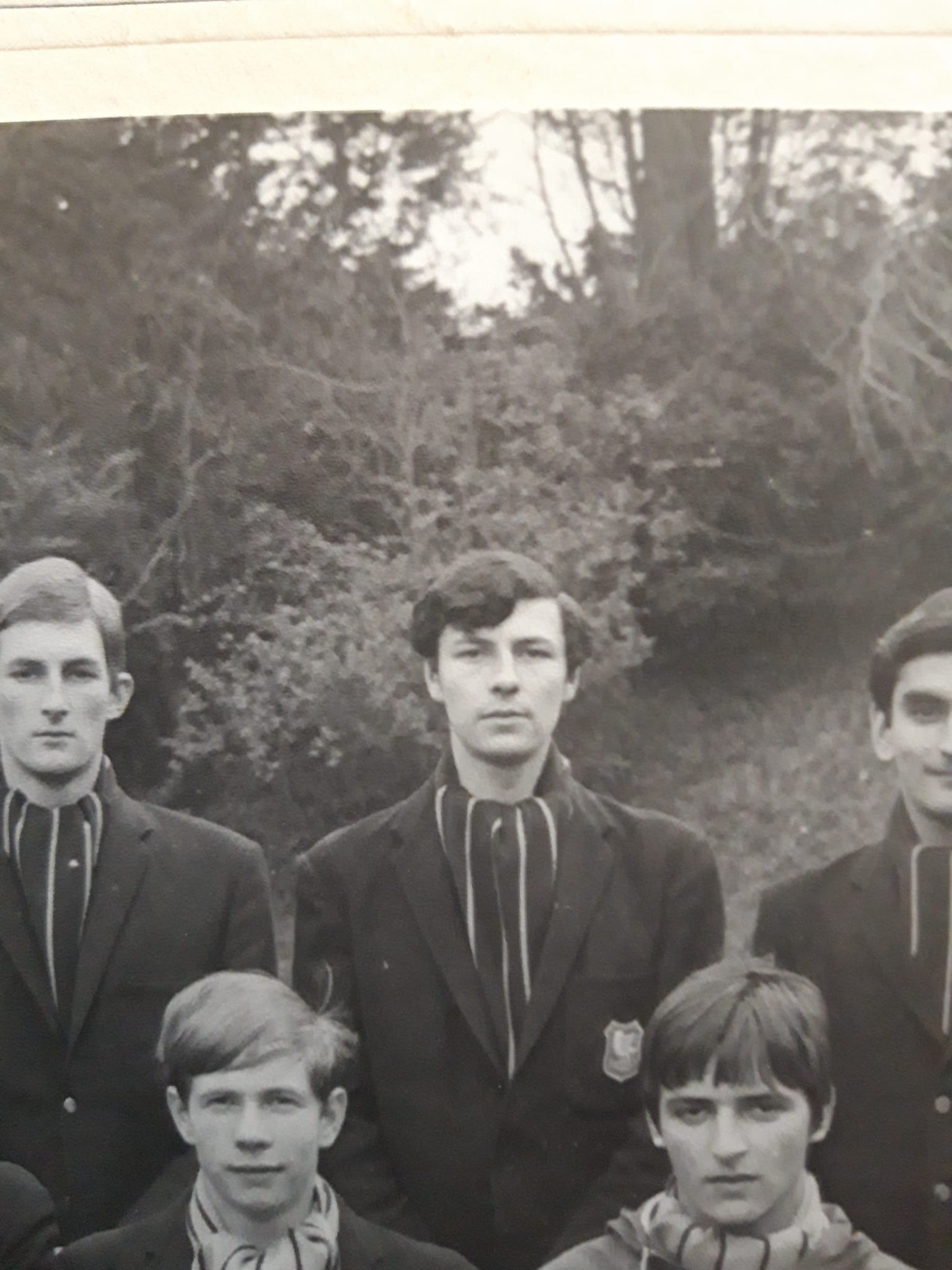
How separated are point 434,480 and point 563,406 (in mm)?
315

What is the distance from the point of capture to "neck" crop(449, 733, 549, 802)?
281 centimetres

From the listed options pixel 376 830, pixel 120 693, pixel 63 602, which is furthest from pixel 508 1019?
pixel 63 602

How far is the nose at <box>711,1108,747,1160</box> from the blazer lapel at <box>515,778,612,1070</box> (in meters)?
0.41

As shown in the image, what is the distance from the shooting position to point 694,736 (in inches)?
110

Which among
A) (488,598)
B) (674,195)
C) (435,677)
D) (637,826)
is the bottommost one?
(637,826)

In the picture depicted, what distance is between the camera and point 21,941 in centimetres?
283

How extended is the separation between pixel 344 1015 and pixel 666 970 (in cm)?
68

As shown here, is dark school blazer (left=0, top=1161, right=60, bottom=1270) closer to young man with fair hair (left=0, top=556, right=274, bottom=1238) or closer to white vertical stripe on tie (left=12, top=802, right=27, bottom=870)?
young man with fair hair (left=0, top=556, right=274, bottom=1238)

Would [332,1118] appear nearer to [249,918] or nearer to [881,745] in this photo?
[249,918]

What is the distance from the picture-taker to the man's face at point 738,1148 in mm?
2732

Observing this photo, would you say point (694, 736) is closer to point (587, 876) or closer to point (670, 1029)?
point (587, 876)

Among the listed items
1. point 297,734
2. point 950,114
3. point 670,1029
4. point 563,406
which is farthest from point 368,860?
point 950,114

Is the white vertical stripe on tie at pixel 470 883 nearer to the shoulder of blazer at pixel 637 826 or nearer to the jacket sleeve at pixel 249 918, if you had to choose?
the shoulder of blazer at pixel 637 826

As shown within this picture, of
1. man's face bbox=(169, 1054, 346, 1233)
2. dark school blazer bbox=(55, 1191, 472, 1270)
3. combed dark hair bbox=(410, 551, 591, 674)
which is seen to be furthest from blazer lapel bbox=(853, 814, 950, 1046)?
man's face bbox=(169, 1054, 346, 1233)
